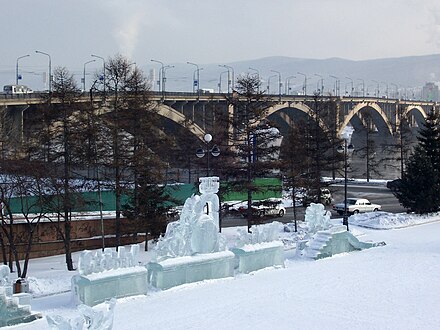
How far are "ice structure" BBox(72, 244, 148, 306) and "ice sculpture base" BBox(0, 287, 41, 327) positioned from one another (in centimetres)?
128

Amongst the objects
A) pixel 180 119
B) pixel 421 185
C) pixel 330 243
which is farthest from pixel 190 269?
pixel 180 119

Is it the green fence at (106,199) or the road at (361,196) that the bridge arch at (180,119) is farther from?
the green fence at (106,199)

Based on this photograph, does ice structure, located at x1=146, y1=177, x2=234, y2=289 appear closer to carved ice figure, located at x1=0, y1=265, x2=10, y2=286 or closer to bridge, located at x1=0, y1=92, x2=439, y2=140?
carved ice figure, located at x1=0, y1=265, x2=10, y2=286

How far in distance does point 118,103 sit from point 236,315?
15764 mm

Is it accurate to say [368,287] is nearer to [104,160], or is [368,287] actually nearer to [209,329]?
[209,329]

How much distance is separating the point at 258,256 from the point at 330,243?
15.2 feet

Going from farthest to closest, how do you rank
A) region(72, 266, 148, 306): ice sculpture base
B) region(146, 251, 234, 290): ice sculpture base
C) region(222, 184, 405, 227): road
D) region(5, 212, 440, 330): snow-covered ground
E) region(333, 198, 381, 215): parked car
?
region(333, 198, 381, 215): parked car → region(222, 184, 405, 227): road → region(146, 251, 234, 290): ice sculpture base → region(72, 266, 148, 306): ice sculpture base → region(5, 212, 440, 330): snow-covered ground

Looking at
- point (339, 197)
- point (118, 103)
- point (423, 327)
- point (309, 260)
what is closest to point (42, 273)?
point (118, 103)

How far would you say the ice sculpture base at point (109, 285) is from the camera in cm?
1384

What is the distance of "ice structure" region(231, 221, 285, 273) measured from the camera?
60.7 feet

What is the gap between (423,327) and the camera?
12445mm

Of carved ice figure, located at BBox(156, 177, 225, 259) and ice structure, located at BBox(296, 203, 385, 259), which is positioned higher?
carved ice figure, located at BBox(156, 177, 225, 259)

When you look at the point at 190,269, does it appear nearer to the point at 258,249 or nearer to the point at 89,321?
the point at 258,249

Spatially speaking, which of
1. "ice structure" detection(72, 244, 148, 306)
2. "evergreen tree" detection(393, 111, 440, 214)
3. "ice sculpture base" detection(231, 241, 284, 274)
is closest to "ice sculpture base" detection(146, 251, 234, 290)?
"ice structure" detection(72, 244, 148, 306)
